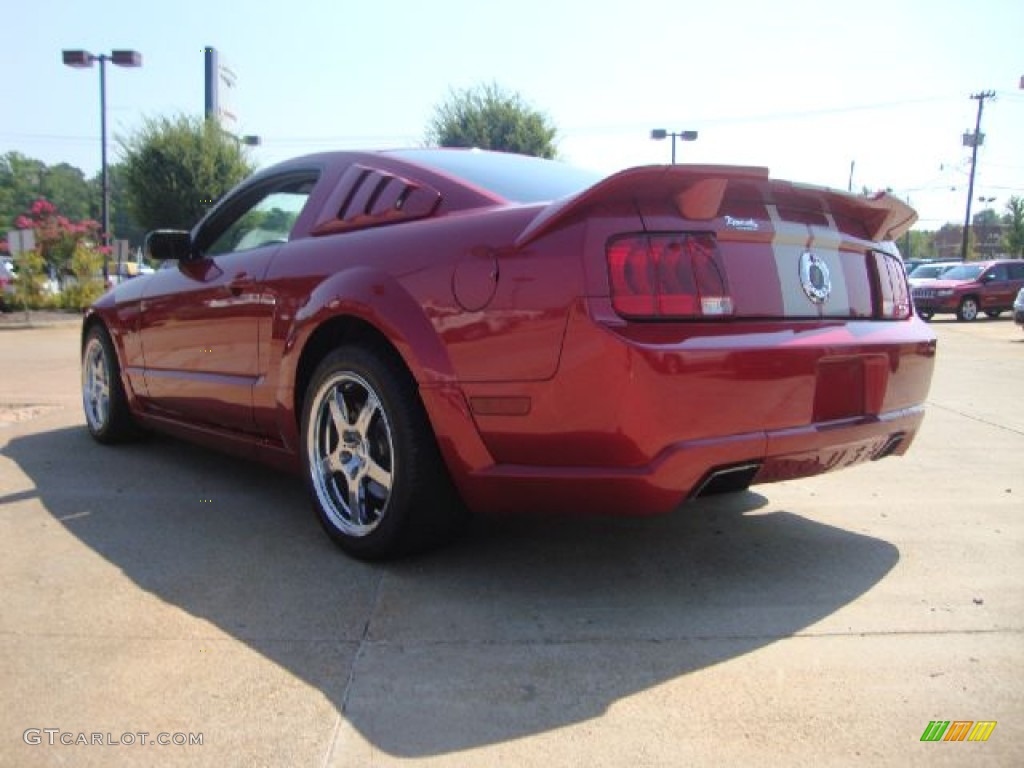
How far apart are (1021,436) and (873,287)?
3.26m

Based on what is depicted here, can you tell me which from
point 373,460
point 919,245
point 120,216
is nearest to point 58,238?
point 373,460

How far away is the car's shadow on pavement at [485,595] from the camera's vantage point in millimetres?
2137

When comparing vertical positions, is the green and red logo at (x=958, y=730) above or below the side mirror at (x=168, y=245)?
below

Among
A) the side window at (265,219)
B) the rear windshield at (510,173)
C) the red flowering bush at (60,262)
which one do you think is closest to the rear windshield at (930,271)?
the red flowering bush at (60,262)

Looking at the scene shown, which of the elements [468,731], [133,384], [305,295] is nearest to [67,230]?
[133,384]

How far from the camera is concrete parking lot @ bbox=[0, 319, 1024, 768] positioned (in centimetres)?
194

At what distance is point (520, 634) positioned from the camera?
8.13 feet

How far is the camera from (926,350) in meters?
3.14

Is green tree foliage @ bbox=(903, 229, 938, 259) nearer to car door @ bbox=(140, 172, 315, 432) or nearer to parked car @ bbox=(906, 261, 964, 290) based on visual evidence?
parked car @ bbox=(906, 261, 964, 290)

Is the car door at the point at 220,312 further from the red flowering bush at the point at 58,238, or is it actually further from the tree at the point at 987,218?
the tree at the point at 987,218

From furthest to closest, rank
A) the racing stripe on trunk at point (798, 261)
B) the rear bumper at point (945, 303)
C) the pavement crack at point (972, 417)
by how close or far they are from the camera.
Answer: the rear bumper at point (945, 303) < the pavement crack at point (972, 417) < the racing stripe on trunk at point (798, 261)

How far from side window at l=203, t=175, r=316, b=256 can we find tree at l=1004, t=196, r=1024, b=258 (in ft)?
179

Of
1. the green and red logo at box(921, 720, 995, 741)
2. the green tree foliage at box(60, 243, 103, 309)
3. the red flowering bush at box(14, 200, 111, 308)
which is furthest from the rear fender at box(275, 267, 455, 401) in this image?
the green tree foliage at box(60, 243, 103, 309)

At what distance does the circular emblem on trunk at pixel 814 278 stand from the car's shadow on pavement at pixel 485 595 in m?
0.97
